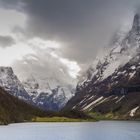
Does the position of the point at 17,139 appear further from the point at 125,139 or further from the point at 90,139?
the point at 125,139

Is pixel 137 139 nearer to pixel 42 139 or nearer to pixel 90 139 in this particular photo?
pixel 90 139

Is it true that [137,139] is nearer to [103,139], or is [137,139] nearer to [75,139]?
[103,139]

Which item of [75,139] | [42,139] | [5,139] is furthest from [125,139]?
[5,139]

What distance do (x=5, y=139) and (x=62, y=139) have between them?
24.3m

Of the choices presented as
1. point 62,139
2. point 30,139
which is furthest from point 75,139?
point 30,139

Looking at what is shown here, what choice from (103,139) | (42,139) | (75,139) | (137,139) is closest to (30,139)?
(42,139)

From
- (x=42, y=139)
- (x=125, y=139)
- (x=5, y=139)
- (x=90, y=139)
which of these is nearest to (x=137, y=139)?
(x=125, y=139)

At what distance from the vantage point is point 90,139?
7352 inches

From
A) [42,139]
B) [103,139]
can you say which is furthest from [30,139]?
[103,139]

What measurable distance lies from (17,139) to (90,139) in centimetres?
3030

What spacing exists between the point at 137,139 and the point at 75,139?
1002 inches

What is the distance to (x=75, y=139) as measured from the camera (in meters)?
186

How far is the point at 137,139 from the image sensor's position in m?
180

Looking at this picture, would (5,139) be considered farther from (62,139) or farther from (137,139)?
(137,139)
